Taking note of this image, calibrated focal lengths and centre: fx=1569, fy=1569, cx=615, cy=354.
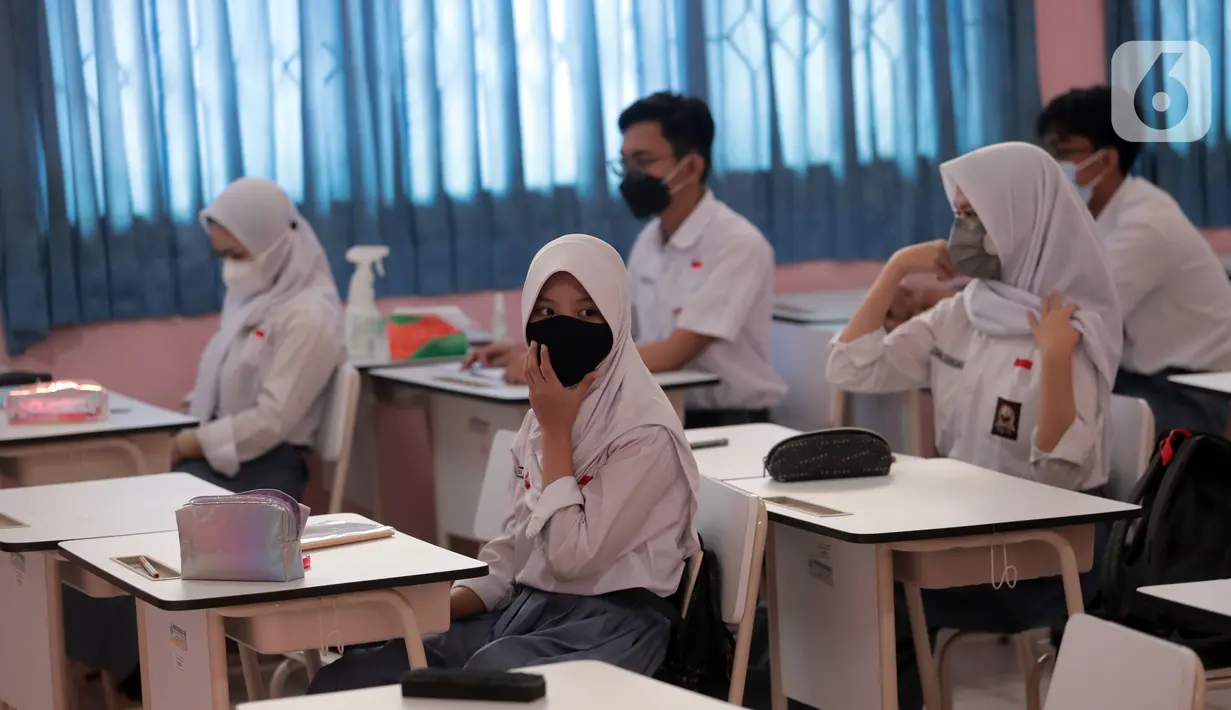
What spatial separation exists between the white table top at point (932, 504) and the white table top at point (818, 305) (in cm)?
177

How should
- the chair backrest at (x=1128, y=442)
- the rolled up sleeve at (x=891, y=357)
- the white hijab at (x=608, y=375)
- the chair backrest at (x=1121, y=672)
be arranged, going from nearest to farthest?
the chair backrest at (x=1121, y=672) < the white hijab at (x=608, y=375) < the chair backrest at (x=1128, y=442) < the rolled up sleeve at (x=891, y=357)

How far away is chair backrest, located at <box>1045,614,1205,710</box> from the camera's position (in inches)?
62.6

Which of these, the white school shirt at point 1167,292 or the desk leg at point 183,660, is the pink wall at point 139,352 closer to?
the white school shirt at point 1167,292

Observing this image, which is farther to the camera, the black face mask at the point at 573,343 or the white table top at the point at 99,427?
Result: the white table top at the point at 99,427

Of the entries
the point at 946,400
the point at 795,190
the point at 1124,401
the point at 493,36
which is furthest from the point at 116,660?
the point at 795,190

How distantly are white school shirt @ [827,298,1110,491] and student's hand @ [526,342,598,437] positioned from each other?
113 cm

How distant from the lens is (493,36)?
5.24m

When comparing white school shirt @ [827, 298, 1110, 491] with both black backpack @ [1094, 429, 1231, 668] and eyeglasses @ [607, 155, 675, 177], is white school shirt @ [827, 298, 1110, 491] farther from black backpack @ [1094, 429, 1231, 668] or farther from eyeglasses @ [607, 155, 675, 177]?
eyeglasses @ [607, 155, 675, 177]

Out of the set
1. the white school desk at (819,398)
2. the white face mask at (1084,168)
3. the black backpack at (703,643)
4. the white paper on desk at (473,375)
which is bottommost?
the black backpack at (703,643)

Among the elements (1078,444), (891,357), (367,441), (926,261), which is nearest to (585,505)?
(1078,444)

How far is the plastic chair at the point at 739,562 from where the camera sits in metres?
2.46

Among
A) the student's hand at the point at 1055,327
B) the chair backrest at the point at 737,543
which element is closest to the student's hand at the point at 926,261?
the student's hand at the point at 1055,327

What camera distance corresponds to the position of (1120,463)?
315 cm

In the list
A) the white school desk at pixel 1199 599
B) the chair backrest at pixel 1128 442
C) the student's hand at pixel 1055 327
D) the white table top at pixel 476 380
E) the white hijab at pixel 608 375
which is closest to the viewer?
the white school desk at pixel 1199 599
